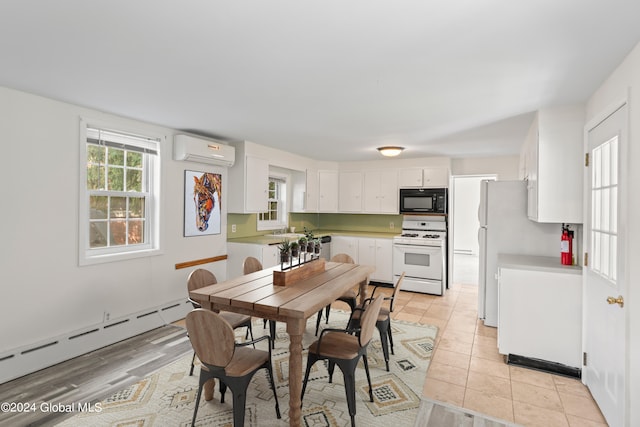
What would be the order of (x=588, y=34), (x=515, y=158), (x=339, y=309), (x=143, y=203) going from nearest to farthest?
1. (x=588, y=34)
2. (x=143, y=203)
3. (x=339, y=309)
4. (x=515, y=158)

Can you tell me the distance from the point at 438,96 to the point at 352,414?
96.3 inches

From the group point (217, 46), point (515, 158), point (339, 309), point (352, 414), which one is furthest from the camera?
point (515, 158)

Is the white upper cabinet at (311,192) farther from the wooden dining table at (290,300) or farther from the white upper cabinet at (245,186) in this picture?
the wooden dining table at (290,300)

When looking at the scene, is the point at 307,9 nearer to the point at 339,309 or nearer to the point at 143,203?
the point at 143,203

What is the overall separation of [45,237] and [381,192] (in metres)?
4.97

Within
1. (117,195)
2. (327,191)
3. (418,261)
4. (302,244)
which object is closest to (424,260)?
(418,261)

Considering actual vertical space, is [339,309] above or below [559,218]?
below

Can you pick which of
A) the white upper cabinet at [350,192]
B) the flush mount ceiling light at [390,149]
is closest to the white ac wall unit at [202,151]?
the flush mount ceiling light at [390,149]

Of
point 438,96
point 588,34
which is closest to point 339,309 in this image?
point 438,96

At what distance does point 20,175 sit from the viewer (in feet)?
9.07

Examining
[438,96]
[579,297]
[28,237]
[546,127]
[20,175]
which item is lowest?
[579,297]

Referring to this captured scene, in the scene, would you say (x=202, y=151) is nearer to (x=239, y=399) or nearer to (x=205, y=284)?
(x=205, y=284)

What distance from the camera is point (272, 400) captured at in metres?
2.46

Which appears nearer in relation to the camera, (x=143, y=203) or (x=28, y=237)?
(x=28, y=237)
